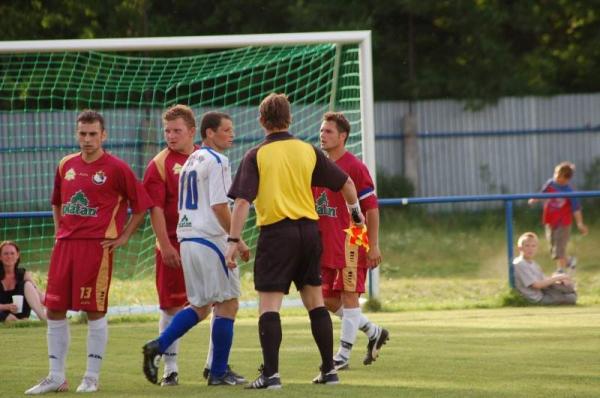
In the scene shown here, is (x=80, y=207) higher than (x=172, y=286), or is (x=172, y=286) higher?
(x=80, y=207)

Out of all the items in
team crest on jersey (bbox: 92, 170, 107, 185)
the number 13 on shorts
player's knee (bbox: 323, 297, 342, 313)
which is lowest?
player's knee (bbox: 323, 297, 342, 313)

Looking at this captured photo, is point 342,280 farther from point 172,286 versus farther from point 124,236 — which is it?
point 124,236

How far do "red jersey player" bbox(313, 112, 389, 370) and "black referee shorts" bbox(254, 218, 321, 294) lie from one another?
50.3 inches

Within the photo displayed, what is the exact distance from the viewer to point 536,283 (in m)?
14.3

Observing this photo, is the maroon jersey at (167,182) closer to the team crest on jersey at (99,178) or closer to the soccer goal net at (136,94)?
the team crest on jersey at (99,178)

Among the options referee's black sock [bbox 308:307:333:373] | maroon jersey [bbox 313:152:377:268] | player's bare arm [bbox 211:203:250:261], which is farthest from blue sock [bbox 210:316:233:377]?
maroon jersey [bbox 313:152:377:268]

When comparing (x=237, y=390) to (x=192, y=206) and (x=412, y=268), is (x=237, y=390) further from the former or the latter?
(x=412, y=268)

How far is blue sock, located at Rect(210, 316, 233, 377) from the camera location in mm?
8377

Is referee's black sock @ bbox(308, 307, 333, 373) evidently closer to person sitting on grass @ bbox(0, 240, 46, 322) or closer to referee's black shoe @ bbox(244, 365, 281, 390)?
referee's black shoe @ bbox(244, 365, 281, 390)

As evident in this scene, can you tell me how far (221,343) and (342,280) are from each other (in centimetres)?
135

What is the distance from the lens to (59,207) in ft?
28.2

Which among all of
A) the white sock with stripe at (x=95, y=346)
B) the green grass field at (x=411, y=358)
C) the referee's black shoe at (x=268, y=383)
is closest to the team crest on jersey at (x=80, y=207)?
the white sock with stripe at (x=95, y=346)

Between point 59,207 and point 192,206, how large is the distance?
2.80 ft

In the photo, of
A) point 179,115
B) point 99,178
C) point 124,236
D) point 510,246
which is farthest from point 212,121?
point 510,246
